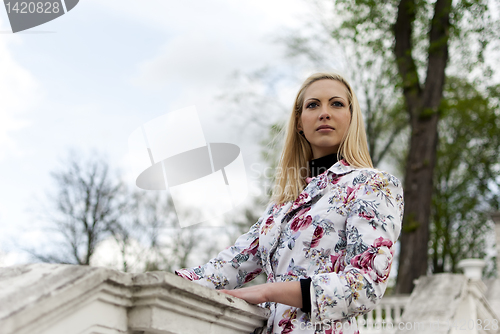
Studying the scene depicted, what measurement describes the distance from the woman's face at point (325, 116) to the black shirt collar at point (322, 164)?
0.04 meters

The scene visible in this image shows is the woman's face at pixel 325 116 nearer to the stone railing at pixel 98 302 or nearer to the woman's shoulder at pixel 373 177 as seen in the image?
the woman's shoulder at pixel 373 177

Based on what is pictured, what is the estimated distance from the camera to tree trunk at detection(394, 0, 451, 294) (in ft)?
26.9

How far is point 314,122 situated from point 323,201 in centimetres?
45

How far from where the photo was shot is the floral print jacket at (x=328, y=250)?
149cm

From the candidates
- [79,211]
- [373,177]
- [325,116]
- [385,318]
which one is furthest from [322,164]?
[79,211]

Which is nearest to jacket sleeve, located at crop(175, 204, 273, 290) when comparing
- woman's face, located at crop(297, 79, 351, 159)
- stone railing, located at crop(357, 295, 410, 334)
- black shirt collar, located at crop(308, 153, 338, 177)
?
black shirt collar, located at crop(308, 153, 338, 177)

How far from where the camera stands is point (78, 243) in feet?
39.2

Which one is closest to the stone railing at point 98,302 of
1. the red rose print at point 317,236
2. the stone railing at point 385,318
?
the red rose print at point 317,236

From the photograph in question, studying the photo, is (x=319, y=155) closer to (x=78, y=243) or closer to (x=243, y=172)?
(x=243, y=172)

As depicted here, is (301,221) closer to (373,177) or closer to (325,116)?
(373,177)

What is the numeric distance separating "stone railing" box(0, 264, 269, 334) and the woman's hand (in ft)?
0.57

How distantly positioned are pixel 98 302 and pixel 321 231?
0.84 metres
